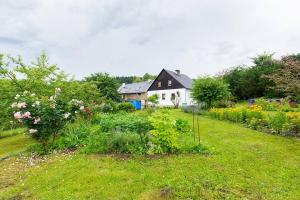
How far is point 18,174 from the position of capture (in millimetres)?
5242

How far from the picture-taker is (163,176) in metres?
4.50

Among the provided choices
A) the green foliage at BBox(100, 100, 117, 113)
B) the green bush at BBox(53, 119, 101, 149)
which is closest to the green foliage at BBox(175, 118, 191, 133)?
the green bush at BBox(53, 119, 101, 149)

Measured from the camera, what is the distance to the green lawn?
3.85 metres

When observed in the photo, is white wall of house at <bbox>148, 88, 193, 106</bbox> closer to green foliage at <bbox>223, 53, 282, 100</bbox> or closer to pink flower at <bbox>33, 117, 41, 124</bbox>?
green foliage at <bbox>223, 53, 282, 100</bbox>

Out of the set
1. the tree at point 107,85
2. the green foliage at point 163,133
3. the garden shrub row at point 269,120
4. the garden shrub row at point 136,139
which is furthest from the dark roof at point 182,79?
the green foliage at point 163,133

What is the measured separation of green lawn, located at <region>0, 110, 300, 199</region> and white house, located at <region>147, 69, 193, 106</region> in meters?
24.8

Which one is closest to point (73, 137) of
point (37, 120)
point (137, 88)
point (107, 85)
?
point (37, 120)

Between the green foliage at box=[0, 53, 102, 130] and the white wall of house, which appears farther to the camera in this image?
the white wall of house

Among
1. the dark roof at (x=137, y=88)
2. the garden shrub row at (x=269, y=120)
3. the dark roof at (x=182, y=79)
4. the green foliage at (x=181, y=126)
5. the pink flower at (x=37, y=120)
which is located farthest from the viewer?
the dark roof at (x=137, y=88)

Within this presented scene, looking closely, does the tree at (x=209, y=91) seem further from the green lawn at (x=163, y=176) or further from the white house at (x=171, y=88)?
the green lawn at (x=163, y=176)

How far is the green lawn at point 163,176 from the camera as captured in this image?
385cm

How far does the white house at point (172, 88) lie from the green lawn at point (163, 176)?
24.8 meters

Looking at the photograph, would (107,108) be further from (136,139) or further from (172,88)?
(172,88)

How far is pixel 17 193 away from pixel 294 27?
14.9 meters
